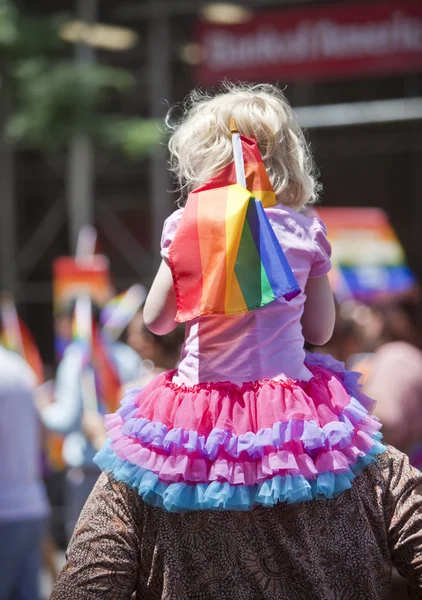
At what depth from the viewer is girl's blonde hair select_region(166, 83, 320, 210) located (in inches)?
90.6

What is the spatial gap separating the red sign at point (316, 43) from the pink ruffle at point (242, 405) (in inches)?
424

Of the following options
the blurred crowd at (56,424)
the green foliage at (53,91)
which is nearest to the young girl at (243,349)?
the blurred crowd at (56,424)

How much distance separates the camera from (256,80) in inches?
504

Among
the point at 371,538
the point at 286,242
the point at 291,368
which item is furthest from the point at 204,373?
the point at 371,538

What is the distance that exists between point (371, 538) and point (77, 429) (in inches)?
159

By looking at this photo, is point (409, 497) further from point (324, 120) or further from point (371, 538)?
point (324, 120)

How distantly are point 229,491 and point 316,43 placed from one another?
1143cm

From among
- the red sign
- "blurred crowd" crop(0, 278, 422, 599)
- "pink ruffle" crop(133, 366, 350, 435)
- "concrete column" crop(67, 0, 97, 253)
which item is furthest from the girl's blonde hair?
"concrete column" crop(67, 0, 97, 253)

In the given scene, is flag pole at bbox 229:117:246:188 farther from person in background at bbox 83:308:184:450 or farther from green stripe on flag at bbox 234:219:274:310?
person in background at bbox 83:308:184:450

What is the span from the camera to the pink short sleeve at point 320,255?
7.60ft

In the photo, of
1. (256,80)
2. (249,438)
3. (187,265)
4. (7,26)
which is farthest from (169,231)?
(7,26)

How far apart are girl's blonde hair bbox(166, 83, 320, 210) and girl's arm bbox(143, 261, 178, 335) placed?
23 centimetres

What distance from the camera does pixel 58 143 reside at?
13.9 meters

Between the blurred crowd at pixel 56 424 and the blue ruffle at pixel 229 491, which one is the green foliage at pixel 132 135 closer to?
the blurred crowd at pixel 56 424
